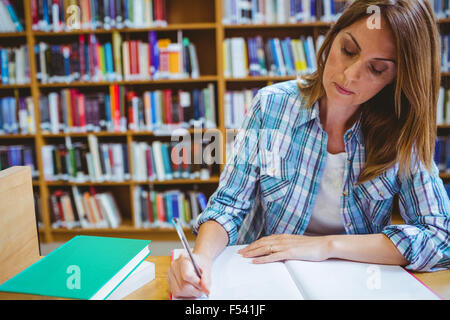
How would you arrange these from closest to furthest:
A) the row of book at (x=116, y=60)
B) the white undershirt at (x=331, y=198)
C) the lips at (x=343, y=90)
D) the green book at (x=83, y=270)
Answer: the green book at (x=83, y=270), the lips at (x=343, y=90), the white undershirt at (x=331, y=198), the row of book at (x=116, y=60)

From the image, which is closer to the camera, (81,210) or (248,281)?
(248,281)

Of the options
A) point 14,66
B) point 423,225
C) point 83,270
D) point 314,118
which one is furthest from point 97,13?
point 423,225

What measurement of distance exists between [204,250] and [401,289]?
341mm

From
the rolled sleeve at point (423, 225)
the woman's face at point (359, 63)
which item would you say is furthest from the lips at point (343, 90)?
the rolled sleeve at point (423, 225)

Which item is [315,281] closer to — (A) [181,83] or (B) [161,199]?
(B) [161,199]

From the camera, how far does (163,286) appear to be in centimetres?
61

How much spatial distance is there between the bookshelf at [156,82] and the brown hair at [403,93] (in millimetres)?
1423

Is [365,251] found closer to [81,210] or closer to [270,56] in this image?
[270,56]

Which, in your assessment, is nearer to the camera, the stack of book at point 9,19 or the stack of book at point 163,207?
the stack of book at point 9,19

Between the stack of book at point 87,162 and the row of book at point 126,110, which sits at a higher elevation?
the row of book at point 126,110

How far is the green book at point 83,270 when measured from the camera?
509mm

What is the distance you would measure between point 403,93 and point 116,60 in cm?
189

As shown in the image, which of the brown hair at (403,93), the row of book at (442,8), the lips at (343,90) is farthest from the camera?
the row of book at (442,8)

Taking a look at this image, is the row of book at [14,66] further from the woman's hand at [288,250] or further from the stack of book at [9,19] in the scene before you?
the woman's hand at [288,250]
